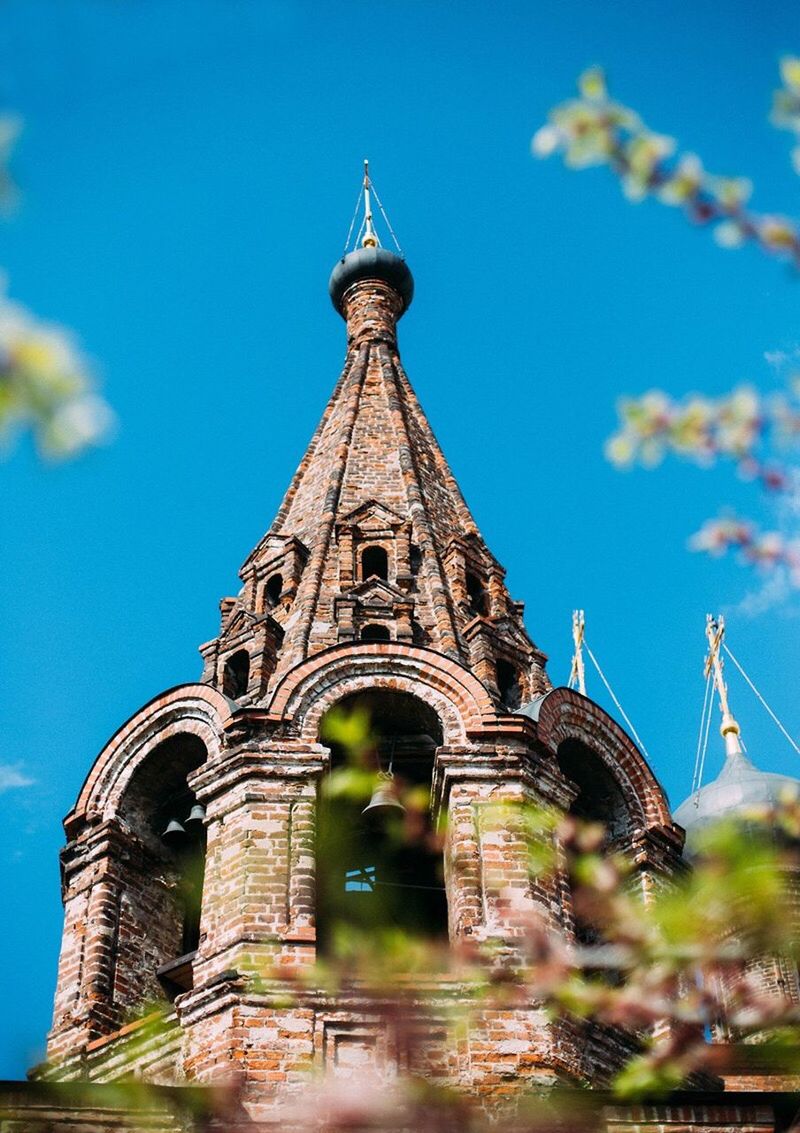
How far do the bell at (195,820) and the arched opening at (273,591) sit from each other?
2.36 meters

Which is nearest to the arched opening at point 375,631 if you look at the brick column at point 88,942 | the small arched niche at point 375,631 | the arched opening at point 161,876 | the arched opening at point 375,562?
the small arched niche at point 375,631

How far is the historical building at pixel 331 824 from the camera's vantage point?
1036 centimetres

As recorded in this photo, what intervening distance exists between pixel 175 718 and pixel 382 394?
5.54 metres

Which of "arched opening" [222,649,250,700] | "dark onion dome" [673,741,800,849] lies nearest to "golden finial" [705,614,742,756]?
"dark onion dome" [673,741,800,849]

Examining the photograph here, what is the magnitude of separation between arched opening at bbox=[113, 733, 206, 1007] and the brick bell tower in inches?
0.7

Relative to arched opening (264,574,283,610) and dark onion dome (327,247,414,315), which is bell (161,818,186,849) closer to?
arched opening (264,574,283,610)

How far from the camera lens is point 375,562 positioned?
48.6 ft

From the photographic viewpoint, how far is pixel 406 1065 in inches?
404

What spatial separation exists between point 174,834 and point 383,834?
1583 mm

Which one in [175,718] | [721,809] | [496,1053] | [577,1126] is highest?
[721,809]

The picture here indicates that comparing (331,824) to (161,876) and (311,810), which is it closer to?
(311,810)

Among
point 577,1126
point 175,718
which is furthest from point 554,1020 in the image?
point 175,718

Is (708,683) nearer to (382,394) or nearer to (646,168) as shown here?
(382,394)

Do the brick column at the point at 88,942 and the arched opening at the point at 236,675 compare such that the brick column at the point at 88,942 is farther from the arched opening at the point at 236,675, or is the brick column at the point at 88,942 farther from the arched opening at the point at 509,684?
the arched opening at the point at 509,684
